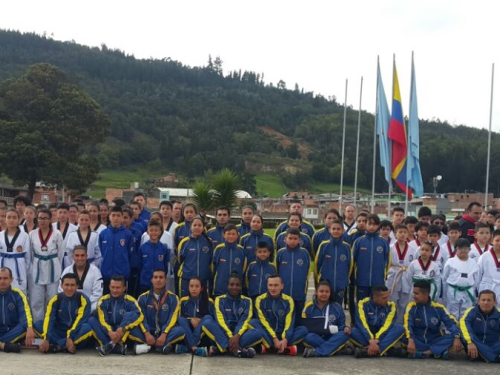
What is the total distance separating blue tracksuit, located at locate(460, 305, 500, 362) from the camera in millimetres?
6711

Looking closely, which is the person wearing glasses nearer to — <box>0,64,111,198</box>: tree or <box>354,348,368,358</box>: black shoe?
<box>354,348,368,358</box>: black shoe

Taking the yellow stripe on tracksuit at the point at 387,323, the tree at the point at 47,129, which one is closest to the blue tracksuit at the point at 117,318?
the yellow stripe on tracksuit at the point at 387,323

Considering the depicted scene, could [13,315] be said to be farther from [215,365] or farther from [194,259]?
[215,365]

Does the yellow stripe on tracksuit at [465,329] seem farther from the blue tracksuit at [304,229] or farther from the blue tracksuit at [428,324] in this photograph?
the blue tracksuit at [304,229]

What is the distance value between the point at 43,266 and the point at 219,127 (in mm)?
98331

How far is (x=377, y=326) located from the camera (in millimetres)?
7086

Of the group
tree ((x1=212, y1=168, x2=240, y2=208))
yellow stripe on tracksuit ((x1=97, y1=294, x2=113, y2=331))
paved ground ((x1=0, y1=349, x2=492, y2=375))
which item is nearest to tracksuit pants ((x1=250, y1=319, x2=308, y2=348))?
paved ground ((x1=0, y1=349, x2=492, y2=375))

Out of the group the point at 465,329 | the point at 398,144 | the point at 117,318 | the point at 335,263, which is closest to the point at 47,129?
the point at 398,144

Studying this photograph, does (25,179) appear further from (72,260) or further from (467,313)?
(467,313)

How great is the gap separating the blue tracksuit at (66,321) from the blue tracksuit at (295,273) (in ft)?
7.92

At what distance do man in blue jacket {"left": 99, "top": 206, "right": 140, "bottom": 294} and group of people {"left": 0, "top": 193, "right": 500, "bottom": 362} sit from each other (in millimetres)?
14

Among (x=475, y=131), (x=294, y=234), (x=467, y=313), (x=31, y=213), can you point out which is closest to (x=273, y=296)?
(x=294, y=234)

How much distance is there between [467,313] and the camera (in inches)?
274

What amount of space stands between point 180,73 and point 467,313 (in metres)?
141
